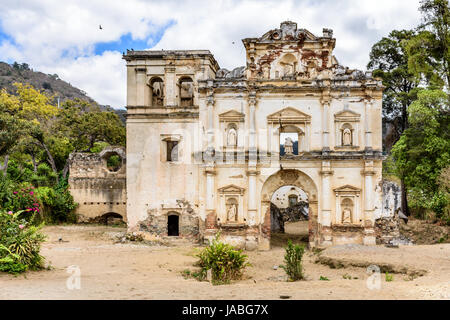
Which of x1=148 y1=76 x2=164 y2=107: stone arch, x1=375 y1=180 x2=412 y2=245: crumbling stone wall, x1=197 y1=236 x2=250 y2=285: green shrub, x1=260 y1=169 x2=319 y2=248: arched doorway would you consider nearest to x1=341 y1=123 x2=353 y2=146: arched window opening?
x1=260 y1=169 x2=319 y2=248: arched doorway

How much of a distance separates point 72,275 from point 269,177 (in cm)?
949

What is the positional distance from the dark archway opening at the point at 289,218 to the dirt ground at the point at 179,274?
0.99 m

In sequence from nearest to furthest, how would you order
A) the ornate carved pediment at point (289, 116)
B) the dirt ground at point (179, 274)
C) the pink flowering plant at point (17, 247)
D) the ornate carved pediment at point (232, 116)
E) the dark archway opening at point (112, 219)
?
the dirt ground at point (179, 274)
the pink flowering plant at point (17, 247)
the ornate carved pediment at point (289, 116)
the ornate carved pediment at point (232, 116)
the dark archway opening at point (112, 219)

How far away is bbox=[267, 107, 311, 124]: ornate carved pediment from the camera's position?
18312mm

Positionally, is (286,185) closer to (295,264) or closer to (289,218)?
(295,264)

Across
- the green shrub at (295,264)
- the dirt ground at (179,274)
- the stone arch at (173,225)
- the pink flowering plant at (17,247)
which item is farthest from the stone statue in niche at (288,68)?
the pink flowering plant at (17,247)

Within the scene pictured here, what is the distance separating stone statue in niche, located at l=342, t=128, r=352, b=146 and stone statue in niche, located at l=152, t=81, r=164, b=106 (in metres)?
9.49

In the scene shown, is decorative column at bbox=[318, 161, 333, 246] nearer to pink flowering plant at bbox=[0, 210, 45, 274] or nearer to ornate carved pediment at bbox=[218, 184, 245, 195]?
ornate carved pediment at bbox=[218, 184, 245, 195]

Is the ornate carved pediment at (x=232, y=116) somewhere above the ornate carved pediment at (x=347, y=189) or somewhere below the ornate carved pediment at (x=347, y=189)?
above

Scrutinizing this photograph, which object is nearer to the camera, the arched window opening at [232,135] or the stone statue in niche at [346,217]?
the stone statue in niche at [346,217]

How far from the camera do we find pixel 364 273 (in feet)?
44.9

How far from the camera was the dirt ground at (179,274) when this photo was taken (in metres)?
9.04

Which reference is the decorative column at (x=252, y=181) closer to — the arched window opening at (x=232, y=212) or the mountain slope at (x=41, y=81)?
the arched window opening at (x=232, y=212)
